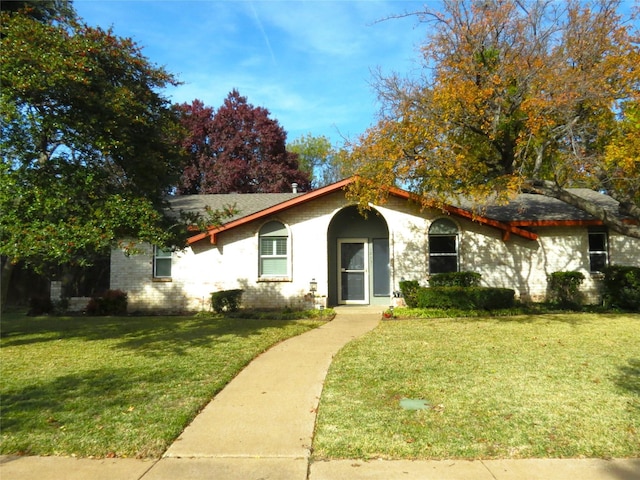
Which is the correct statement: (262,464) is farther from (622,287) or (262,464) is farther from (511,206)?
(511,206)

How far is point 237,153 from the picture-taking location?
33.1 metres

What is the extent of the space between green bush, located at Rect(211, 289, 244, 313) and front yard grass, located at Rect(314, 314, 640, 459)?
235 inches

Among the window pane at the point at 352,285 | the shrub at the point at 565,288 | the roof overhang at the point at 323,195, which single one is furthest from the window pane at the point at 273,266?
the shrub at the point at 565,288

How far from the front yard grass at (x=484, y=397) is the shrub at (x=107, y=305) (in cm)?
928

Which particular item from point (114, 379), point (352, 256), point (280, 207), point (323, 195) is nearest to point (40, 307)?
point (280, 207)

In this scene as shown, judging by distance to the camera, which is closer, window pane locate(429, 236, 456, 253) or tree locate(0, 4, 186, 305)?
tree locate(0, 4, 186, 305)

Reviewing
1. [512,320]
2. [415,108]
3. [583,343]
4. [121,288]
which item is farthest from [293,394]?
[121,288]

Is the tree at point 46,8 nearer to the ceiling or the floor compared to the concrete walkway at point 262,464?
nearer to the ceiling

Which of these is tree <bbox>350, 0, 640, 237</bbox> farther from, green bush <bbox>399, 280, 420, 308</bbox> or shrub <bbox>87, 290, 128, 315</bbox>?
shrub <bbox>87, 290, 128, 315</bbox>

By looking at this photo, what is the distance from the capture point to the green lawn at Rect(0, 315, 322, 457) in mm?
4766

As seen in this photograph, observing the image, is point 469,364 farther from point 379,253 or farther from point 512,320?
point 379,253

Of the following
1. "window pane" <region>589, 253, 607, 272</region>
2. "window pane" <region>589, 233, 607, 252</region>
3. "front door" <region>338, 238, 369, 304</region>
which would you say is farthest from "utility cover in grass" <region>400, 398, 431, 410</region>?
"window pane" <region>589, 233, 607, 252</region>

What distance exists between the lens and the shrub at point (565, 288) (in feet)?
49.0

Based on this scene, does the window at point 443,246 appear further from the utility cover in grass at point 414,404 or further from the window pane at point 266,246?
the utility cover in grass at point 414,404
